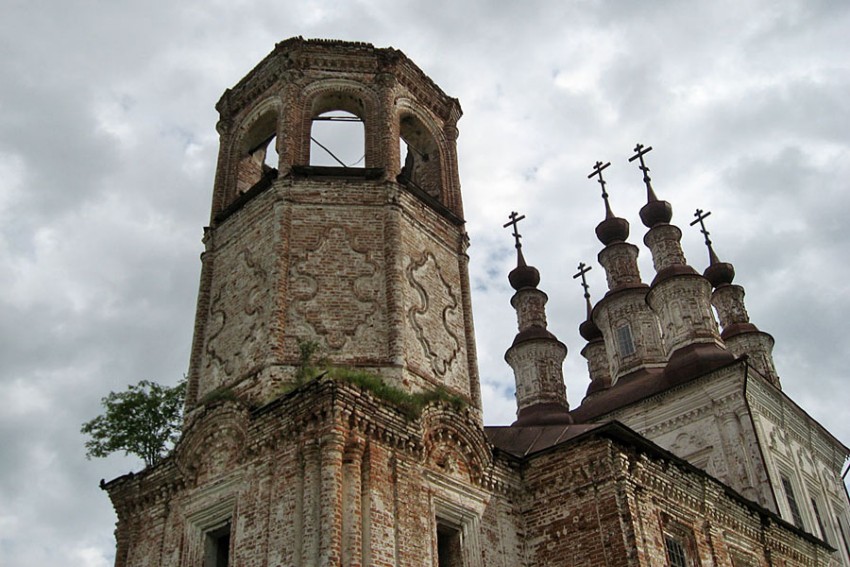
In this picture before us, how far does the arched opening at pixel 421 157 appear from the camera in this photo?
510 inches

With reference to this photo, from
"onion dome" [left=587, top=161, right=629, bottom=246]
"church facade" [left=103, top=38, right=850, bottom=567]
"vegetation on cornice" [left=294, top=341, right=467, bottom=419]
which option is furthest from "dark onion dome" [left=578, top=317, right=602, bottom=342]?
"vegetation on cornice" [left=294, top=341, right=467, bottom=419]

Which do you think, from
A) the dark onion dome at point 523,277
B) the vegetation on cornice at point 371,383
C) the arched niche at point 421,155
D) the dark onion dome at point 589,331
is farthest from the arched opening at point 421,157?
the dark onion dome at point 589,331

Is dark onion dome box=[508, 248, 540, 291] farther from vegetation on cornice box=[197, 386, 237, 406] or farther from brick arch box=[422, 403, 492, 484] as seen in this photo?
vegetation on cornice box=[197, 386, 237, 406]

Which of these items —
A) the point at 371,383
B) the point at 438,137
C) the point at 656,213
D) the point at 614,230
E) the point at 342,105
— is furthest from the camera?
the point at 614,230

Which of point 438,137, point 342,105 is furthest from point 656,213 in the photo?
point 342,105

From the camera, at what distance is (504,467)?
1034cm

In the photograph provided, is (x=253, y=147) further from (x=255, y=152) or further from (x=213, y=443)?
(x=213, y=443)

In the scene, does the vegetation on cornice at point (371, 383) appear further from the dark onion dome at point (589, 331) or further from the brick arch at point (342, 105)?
the dark onion dome at point (589, 331)

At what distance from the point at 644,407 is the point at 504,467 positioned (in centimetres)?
823

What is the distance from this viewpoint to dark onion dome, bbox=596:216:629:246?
23.1 meters

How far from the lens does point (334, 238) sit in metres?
10.9

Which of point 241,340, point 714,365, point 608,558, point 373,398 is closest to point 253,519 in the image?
point 373,398

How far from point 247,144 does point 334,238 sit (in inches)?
120

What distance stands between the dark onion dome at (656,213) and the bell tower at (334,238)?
9.66 metres
